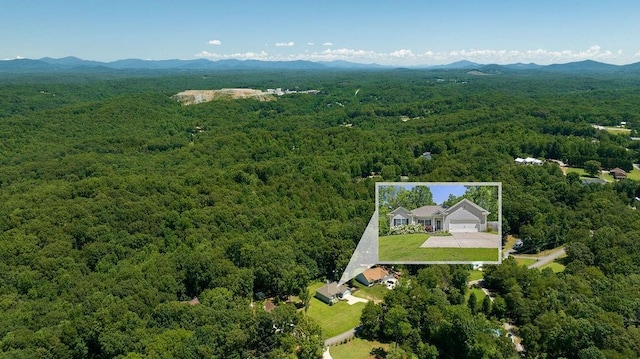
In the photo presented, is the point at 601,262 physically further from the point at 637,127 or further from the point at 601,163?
the point at 637,127

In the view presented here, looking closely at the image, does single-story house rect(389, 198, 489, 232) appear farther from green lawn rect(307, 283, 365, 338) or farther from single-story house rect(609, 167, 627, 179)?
single-story house rect(609, 167, 627, 179)

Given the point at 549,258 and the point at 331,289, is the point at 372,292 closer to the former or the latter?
the point at 331,289

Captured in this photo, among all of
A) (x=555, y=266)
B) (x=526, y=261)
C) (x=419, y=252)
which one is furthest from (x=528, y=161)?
(x=419, y=252)

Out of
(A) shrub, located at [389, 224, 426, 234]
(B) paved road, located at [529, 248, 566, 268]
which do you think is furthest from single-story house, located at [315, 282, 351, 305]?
(A) shrub, located at [389, 224, 426, 234]

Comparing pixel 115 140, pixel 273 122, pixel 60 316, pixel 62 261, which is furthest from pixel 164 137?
pixel 60 316

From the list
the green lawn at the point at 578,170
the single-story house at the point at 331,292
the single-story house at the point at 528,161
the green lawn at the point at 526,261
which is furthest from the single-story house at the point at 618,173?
the single-story house at the point at 331,292

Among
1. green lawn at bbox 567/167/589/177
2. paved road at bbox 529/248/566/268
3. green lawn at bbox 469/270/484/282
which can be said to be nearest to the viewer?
green lawn at bbox 469/270/484/282
